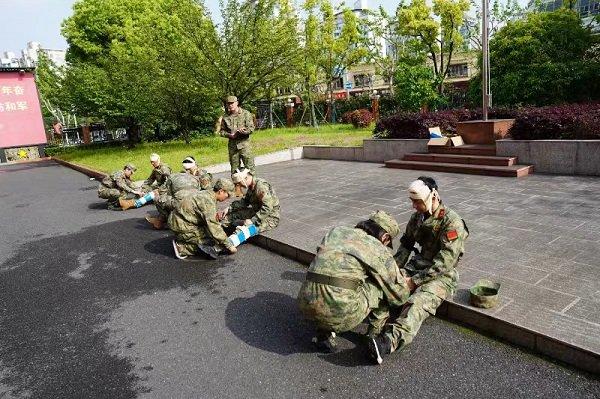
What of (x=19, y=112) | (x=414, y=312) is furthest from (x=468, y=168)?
(x=19, y=112)

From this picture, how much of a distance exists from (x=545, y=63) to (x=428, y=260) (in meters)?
15.1

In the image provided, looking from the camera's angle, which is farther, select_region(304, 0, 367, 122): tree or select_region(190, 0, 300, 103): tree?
select_region(304, 0, 367, 122): tree

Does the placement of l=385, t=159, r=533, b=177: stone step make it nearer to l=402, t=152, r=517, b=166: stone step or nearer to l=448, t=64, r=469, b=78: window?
l=402, t=152, r=517, b=166: stone step

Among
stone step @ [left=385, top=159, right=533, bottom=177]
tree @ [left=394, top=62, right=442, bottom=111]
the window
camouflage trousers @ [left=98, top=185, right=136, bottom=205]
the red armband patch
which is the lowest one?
stone step @ [left=385, top=159, right=533, bottom=177]

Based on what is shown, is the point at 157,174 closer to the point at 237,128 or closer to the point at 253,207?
the point at 237,128

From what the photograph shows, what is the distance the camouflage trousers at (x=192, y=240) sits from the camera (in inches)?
220

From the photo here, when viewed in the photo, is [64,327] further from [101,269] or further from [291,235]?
[291,235]

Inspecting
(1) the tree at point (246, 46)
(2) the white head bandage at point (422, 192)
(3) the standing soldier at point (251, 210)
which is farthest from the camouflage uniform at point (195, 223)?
(1) the tree at point (246, 46)

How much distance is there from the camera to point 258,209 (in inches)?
245

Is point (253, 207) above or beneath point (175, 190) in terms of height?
beneath

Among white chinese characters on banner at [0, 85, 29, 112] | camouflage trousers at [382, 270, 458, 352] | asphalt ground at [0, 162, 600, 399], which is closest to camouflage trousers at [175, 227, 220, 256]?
asphalt ground at [0, 162, 600, 399]

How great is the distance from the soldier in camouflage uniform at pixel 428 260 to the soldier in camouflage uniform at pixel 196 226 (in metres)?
2.61

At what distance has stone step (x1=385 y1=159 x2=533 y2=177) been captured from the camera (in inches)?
336

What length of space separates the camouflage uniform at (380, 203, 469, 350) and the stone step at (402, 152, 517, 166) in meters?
6.10
